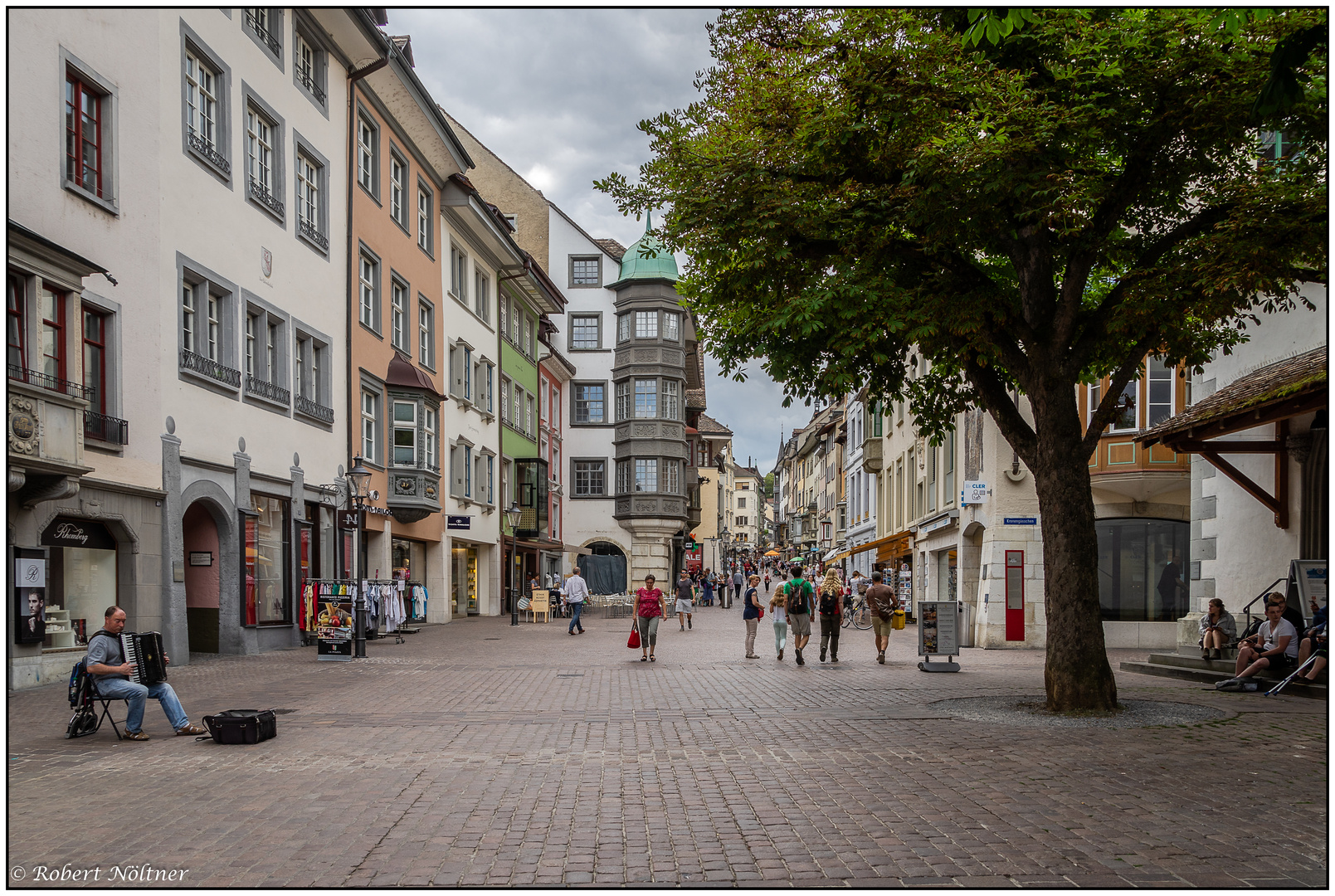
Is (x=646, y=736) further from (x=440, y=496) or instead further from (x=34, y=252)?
(x=440, y=496)

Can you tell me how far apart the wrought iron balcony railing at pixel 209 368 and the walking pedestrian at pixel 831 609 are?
11464 mm

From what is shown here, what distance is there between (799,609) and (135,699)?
12.0m

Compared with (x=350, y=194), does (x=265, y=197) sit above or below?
below

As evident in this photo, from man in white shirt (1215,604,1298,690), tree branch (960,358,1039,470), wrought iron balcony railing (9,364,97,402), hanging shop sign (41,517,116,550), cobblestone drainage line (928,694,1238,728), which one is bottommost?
cobblestone drainage line (928,694,1238,728)

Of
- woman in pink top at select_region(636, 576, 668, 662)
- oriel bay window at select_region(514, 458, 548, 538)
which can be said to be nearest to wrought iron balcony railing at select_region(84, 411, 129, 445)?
woman in pink top at select_region(636, 576, 668, 662)

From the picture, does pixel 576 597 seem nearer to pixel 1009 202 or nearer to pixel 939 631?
pixel 939 631

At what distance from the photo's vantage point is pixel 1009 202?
1240 centimetres

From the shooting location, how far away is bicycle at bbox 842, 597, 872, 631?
3706 cm

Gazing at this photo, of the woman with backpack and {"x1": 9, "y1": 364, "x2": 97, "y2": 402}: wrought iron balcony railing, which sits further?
the woman with backpack

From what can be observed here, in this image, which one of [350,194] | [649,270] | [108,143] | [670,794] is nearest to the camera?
[670,794]

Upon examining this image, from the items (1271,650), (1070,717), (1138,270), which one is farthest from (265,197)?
(1271,650)

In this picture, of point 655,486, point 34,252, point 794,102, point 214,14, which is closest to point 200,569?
point 34,252

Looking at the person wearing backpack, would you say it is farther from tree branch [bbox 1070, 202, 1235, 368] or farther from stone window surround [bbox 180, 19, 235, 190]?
stone window surround [bbox 180, 19, 235, 190]

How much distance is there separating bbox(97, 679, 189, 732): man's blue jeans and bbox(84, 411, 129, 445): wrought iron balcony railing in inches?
267
